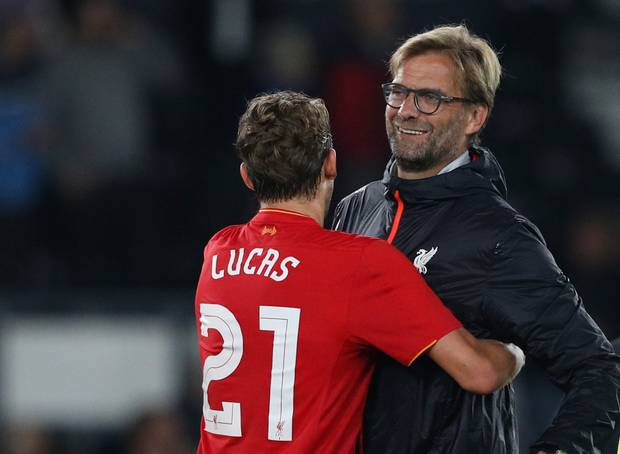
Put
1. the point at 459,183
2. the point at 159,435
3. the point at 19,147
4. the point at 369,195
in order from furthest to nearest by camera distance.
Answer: the point at 19,147
the point at 159,435
the point at 369,195
the point at 459,183

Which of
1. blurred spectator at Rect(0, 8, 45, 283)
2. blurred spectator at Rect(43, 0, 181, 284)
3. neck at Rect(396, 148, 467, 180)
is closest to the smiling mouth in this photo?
neck at Rect(396, 148, 467, 180)

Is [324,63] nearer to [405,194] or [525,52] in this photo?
[525,52]

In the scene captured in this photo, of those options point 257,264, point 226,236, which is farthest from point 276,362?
point 226,236

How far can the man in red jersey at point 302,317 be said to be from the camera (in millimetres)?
3021

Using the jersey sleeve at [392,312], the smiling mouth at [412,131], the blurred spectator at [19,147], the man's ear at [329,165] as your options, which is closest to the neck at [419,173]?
the smiling mouth at [412,131]

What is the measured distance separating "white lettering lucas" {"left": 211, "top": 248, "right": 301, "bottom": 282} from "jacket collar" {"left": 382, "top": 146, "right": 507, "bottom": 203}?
1.66 feet

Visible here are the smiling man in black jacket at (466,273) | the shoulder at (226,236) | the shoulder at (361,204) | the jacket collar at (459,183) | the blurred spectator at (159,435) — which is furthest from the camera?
the blurred spectator at (159,435)

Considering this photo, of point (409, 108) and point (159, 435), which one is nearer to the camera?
point (409, 108)

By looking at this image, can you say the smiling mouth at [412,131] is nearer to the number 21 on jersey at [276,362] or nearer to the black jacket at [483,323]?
the black jacket at [483,323]

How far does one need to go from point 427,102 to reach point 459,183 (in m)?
0.25

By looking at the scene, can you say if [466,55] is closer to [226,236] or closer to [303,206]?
[303,206]

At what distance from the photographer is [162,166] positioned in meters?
7.63

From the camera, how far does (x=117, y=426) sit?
273 inches

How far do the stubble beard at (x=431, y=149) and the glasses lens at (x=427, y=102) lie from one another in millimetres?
60
